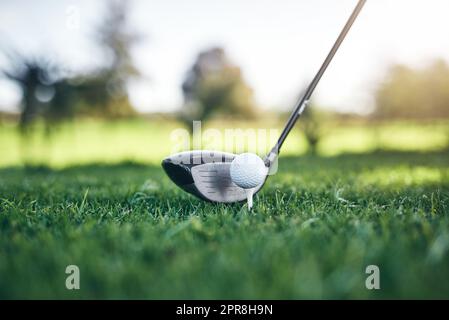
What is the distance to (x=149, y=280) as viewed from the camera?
4.62 ft

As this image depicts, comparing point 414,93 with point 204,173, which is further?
point 414,93

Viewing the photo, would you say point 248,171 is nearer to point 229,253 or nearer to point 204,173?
point 204,173

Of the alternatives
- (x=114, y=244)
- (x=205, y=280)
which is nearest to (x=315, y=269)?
(x=205, y=280)

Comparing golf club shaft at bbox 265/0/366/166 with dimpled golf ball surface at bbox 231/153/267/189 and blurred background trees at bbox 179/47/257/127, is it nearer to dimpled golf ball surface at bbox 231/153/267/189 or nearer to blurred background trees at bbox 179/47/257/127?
dimpled golf ball surface at bbox 231/153/267/189

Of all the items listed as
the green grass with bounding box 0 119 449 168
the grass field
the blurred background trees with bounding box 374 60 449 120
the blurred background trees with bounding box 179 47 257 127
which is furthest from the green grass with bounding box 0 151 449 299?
the blurred background trees with bounding box 374 60 449 120

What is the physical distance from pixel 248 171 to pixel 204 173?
38cm

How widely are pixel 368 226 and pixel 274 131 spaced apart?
41.1 feet

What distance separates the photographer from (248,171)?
7.79 ft

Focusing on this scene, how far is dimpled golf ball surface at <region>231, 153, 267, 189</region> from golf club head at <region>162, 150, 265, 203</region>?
0.50ft

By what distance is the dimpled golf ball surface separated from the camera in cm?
238

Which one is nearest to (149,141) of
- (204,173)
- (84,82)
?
(84,82)

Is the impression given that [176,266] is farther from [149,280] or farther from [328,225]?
[328,225]

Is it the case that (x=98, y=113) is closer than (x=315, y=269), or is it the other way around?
(x=315, y=269)
